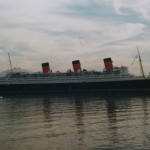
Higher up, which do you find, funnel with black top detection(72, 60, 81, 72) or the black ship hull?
funnel with black top detection(72, 60, 81, 72)

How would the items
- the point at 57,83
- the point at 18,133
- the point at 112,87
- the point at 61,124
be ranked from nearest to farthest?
1. the point at 18,133
2. the point at 61,124
3. the point at 112,87
4. the point at 57,83

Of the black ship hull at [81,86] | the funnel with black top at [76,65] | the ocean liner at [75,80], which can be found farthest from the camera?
the funnel with black top at [76,65]

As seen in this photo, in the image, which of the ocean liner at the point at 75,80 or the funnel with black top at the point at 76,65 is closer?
the ocean liner at the point at 75,80

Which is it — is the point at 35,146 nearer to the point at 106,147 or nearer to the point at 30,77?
the point at 106,147

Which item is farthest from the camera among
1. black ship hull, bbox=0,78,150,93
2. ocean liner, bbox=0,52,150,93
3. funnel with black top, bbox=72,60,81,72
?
funnel with black top, bbox=72,60,81,72

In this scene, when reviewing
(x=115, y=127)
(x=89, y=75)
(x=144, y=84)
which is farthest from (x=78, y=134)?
(x=89, y=75)

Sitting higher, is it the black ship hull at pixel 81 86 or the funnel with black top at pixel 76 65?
the funnel with black top at pixel 76 65

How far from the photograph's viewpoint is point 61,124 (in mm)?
34062

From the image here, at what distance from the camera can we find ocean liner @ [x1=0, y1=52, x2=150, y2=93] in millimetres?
101344

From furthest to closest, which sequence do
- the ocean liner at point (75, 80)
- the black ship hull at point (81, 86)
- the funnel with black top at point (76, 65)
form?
the funnel with black top at point (76, 65) → the ocean liner at point (75, 80) → the black ship hull at point (81, 86)

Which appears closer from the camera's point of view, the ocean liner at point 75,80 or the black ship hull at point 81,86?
the black ship hull at point 81,86

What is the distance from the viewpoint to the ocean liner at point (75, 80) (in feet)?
332

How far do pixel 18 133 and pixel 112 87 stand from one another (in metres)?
74.4

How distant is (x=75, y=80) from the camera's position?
10831 centimetres
